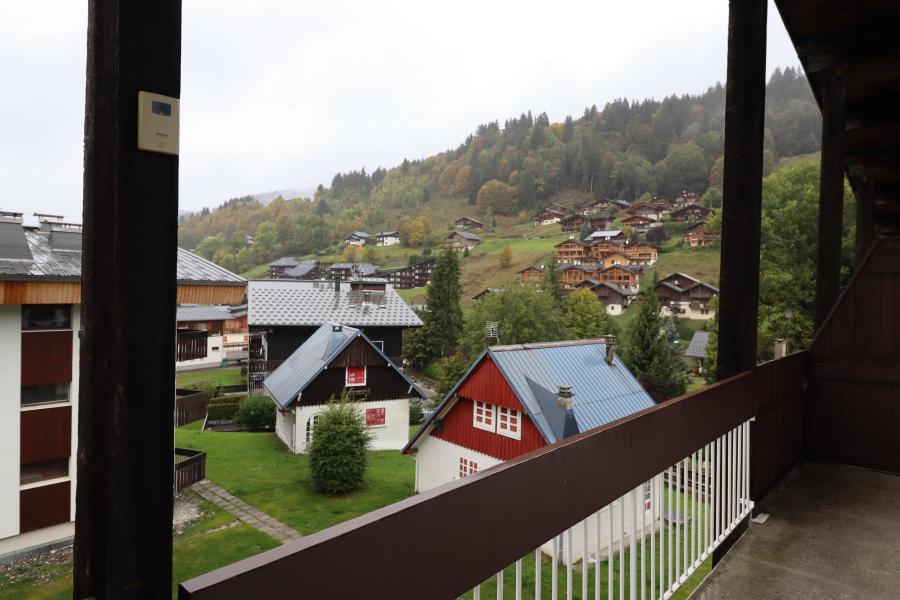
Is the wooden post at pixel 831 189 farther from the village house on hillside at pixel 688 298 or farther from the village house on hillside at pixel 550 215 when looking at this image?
the village house on hillside at pixel 550 215

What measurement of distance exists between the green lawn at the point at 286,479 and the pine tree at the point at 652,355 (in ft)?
37.0

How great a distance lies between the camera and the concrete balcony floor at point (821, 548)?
219 cm

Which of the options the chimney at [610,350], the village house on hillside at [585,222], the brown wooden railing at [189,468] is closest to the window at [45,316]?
the brown wooden railing at [189,468]

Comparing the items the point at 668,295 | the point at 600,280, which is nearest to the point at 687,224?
the point at 600,280

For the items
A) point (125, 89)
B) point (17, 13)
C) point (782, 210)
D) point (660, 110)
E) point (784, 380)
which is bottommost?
point (784, 380)

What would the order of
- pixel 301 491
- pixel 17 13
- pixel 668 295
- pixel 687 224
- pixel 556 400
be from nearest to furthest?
pixel 17 13, pixel 556 400, pixel 301 491, pixel 668 295, pixel 687 224

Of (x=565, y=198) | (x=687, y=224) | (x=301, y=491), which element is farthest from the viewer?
(x=565, y=198)

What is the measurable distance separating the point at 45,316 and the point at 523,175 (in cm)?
8023

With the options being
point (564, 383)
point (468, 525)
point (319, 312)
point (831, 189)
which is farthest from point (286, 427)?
point (468, 525)

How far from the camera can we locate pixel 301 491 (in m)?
12.4

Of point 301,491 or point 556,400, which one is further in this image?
point 301,491

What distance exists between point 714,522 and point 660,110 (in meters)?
96.2

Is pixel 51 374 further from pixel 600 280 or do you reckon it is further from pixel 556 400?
pixel 600 280

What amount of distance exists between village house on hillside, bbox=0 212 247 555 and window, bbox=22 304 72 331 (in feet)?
0.03
